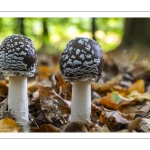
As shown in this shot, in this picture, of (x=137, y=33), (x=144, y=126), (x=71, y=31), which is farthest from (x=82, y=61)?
(x=71, y=31)

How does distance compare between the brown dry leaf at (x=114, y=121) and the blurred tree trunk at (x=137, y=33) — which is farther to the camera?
the blurred tree trunk at (x=137, y=33)

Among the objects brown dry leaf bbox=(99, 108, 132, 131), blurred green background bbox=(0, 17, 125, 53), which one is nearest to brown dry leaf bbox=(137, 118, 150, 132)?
brown dry leaf bbox=(99, 108, 132, 131)

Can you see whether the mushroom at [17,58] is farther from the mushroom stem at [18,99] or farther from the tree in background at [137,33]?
the tree in background at [137,33]

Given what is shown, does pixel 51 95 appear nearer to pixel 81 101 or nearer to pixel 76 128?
pixel 81 101

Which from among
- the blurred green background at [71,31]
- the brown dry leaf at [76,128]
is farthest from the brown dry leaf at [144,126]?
the blurred green background at [71,31]

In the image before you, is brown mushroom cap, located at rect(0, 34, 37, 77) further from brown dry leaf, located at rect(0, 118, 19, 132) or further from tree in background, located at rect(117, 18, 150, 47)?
tree in background, located at rect(117, 18, 150, 47)

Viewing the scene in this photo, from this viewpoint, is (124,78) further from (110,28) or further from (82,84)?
(110,28)


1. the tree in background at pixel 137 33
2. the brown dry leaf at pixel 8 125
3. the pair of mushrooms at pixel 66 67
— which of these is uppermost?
the tree in background at pixel 137 33
